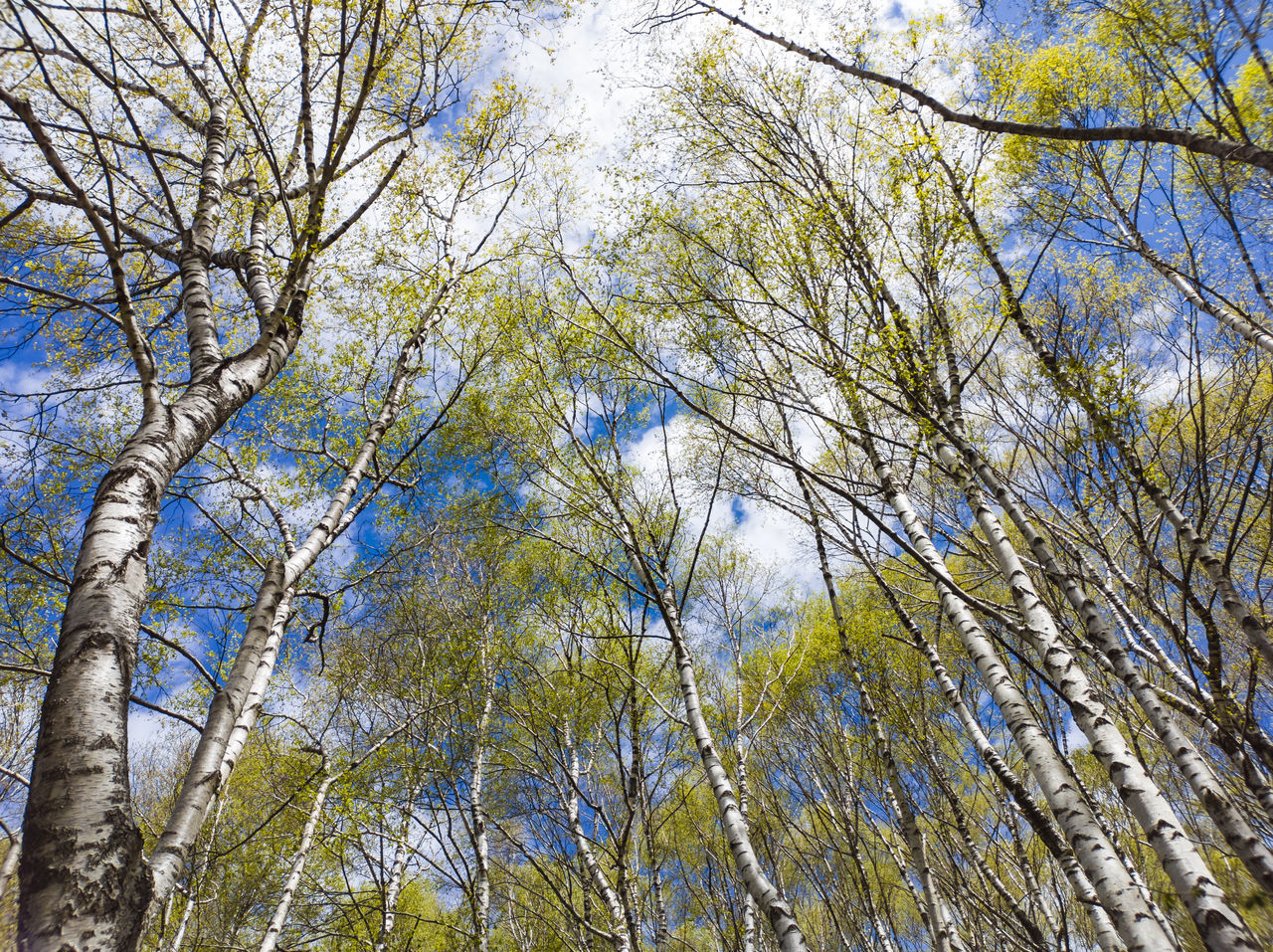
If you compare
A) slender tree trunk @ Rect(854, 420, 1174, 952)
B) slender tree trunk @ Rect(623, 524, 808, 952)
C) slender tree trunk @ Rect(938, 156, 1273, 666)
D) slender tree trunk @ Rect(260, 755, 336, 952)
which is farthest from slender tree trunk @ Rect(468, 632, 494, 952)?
slender tree trunk @ Rect(938, 156, 1273, 666)

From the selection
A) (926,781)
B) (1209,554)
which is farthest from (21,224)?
(926,781)

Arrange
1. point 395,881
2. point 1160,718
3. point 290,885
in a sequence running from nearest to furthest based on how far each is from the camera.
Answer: point 1160,718
point 290,885
point 395,881

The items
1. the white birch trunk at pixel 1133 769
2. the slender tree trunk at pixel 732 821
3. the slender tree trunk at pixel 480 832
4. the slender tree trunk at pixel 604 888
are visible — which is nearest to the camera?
the white birch trunk at pixel 1133 769

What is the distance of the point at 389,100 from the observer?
6.05 meters

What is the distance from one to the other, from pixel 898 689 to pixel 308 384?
363 inches

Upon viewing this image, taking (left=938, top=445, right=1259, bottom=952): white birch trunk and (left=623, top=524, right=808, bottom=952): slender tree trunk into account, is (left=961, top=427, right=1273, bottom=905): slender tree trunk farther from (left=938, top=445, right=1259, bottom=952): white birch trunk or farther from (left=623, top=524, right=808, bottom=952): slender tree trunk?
(left=623, top=524, right=808, bottom=952): slender tree trunk

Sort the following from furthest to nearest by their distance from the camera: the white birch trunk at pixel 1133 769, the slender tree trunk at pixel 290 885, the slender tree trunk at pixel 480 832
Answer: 1. the slender tree trunk at pixel 480 832
2. the slender tree trunk at pixel 290 885
3. the white birch trunk at pixel 1133 769

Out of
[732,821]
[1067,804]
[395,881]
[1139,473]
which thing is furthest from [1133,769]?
[395,881]

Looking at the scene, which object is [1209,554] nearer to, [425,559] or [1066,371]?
[1066,371]

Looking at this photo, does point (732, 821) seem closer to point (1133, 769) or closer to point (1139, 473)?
point (1133, 769)

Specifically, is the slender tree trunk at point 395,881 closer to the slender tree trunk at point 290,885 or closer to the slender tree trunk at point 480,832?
the slender tree trunk at point 480,832

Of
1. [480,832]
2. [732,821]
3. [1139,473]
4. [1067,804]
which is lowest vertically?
[1067,804]

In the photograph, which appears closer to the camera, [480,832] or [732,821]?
[732,821]

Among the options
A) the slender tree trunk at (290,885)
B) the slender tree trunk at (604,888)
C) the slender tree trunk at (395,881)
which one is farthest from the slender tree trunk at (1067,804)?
the slender tree trunk at (395,881)
